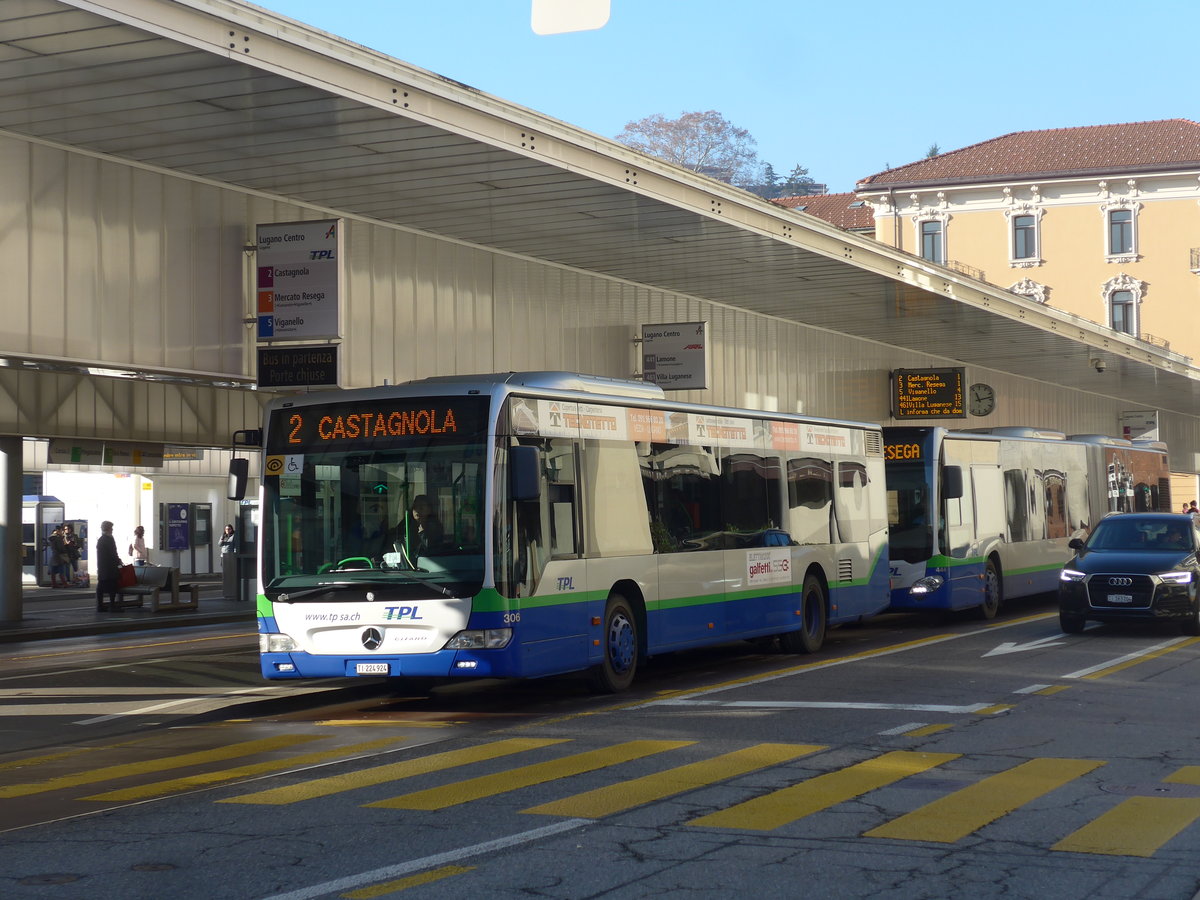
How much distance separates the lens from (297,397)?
45.3ft

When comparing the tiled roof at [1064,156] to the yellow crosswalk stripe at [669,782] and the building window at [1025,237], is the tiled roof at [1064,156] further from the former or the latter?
the yellow crosswalk stripe at [669,782]

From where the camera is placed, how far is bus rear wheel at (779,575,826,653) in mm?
18359

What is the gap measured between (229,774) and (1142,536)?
14633mm

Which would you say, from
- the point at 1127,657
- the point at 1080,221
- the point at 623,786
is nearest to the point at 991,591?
the point at 1127,657

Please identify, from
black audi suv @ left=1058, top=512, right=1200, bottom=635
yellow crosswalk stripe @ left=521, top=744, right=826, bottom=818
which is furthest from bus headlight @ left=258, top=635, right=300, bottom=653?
black audi suv @ left=1058, top=512, right=1200, bottom=635

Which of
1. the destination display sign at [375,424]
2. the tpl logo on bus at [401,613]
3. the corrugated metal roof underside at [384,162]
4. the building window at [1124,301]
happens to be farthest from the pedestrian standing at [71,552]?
the building window at [1124,301]

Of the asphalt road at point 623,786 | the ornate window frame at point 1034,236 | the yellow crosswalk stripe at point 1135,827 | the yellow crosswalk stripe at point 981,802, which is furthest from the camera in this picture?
the ornate window frame at point 1034,236

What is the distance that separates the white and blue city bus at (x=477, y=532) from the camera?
12750mm

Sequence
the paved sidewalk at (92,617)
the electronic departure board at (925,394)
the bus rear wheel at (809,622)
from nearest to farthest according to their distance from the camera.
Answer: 1. the bus rear wheel at (809,622)
2. the paved sidewalk at (92,617)
3. the electronic departure board at (925,394)

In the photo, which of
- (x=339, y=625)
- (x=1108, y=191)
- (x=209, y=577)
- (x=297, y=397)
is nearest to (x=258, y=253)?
(x=297, y=397)

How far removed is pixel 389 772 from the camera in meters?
9.68

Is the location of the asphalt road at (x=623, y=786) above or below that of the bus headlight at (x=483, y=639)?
below

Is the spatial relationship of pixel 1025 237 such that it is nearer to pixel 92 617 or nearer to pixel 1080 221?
pixel 1080 221

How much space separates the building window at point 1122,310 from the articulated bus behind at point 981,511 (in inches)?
1798
